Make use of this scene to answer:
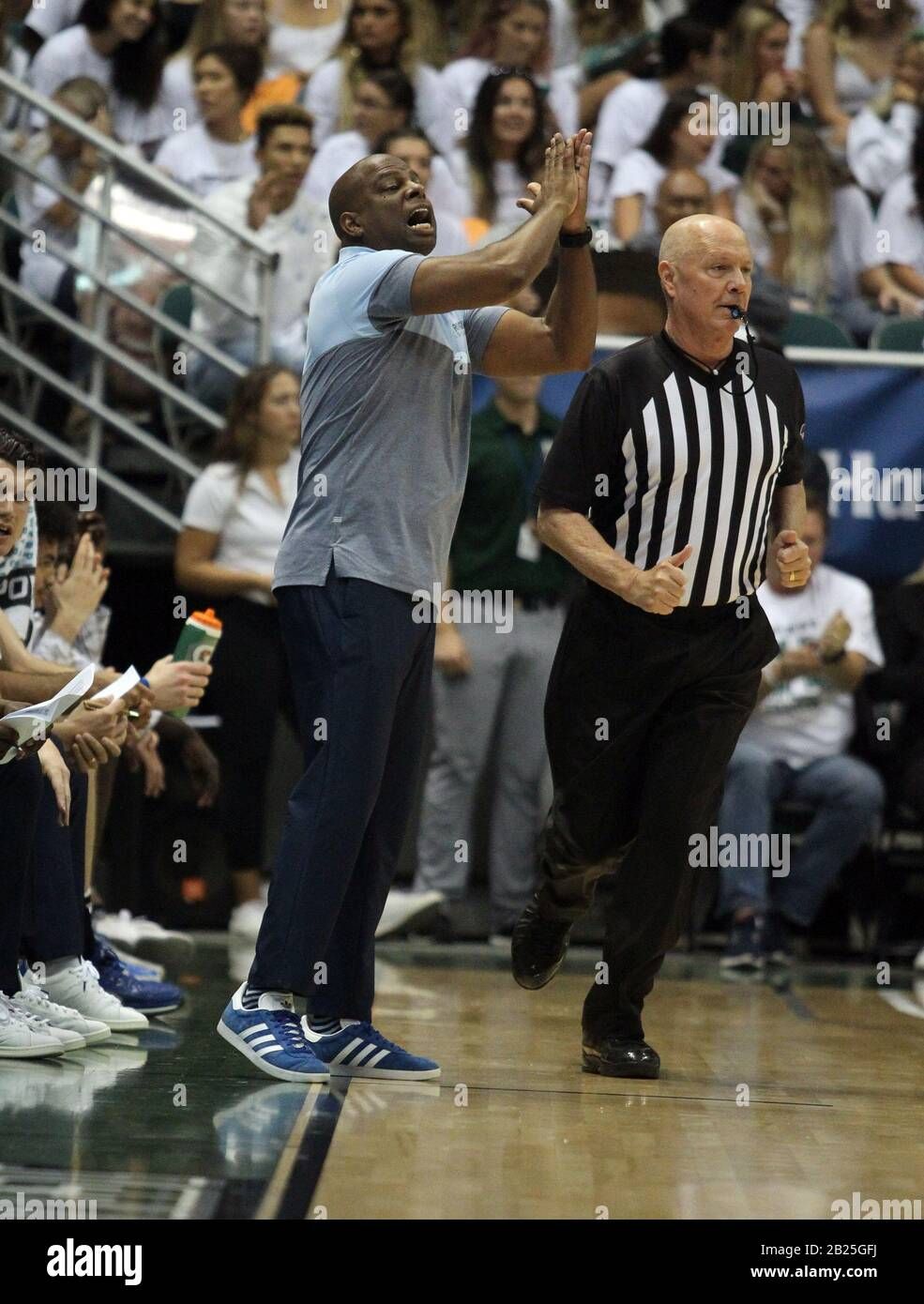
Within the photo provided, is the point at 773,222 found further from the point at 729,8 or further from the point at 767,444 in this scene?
the point at 767,444

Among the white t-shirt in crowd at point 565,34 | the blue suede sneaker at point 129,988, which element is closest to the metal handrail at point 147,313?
the blue suede sneaker at point 129,988

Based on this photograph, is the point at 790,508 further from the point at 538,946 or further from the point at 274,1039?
the point at 274,1039

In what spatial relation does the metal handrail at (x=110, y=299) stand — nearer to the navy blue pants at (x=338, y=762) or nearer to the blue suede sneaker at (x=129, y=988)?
the blue suede sneaker at (x=129, y=988)

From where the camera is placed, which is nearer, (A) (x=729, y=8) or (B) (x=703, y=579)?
(B) (x=703, y=579)

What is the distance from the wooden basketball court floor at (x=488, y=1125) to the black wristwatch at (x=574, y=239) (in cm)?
191

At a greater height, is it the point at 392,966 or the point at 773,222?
the point at 773,222

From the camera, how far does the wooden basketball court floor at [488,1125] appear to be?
328 centimetres

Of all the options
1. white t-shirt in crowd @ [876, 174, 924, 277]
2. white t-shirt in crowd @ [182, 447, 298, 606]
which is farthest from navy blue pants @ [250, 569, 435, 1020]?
white t-shirt in crowd @ [876, 174, 924, 277]

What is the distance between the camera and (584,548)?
4.53 m

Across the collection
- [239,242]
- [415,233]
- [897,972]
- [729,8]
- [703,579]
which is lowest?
[897,972]

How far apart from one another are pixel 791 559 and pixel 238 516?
3.26 metres
